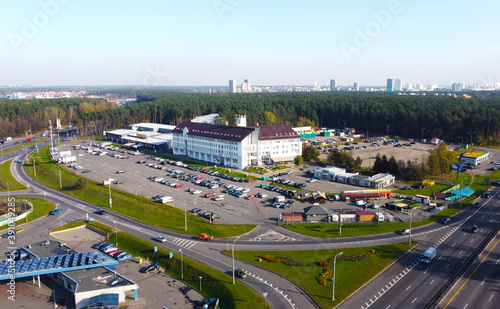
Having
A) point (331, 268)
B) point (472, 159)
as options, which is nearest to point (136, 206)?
point (331, 268)

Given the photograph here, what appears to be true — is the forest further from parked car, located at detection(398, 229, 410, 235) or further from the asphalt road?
the asphalt road

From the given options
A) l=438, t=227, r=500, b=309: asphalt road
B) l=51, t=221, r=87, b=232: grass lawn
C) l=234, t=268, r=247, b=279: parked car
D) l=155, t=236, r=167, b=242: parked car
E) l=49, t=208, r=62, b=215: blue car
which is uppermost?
l=438, t=227, r=500, b=309: asphalt road

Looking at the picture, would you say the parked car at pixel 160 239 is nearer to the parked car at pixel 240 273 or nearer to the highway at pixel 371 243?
the highway at pixel 371 243

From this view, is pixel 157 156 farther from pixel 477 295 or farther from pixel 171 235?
pixel 477 295

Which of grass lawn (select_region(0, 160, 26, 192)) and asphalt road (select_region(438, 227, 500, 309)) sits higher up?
asphalt road (select_region(438, 227, 500, 309))

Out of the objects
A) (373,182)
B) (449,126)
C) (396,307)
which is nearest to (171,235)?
(396,307)

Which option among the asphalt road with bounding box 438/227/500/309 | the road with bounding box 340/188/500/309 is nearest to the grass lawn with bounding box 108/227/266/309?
the road with bounding box 340/188/500/309
